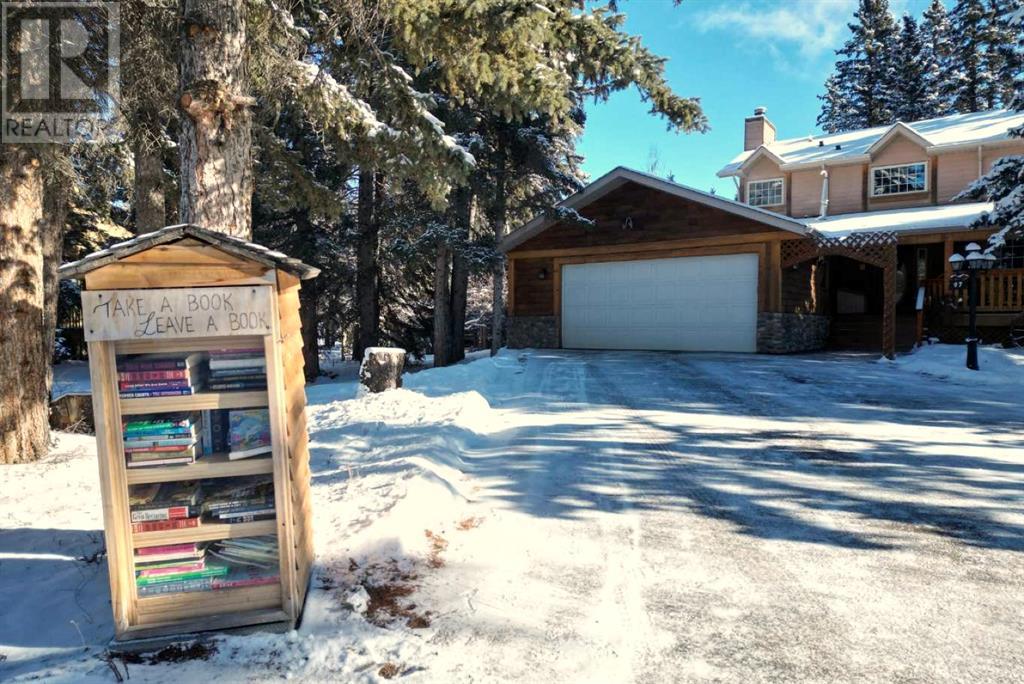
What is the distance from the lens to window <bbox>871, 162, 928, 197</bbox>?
17.0 metres

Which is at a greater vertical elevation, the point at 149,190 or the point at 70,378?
the point at 149,190

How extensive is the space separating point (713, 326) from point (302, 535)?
515 inches

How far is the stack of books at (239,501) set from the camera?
2.71 metres

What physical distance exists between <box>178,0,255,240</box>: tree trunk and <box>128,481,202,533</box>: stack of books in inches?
106

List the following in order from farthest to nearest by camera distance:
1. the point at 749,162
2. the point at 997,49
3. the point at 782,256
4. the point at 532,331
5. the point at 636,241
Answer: the point at 997,49
the point at 749,162
the point at 532,331
the point at 636,241
the point at 782,256

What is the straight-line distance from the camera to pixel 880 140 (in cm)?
1727

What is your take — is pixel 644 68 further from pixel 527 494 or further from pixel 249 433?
pixel 249 433

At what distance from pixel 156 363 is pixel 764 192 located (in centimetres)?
2065

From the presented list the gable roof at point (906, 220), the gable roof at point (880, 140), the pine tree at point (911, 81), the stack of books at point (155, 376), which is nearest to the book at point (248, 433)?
the stack of books at point (155, 376)

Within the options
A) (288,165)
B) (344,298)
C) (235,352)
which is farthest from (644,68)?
(344,298)

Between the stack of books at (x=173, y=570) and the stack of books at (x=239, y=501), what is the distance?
0.59 ft

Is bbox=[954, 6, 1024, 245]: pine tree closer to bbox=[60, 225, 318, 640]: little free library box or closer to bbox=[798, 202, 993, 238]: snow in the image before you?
bbox=[798, 202, 993, 238]: snow

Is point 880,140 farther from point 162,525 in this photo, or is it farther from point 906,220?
point 162,525

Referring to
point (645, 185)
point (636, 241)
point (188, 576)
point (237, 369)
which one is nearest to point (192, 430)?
point (237, 369)
